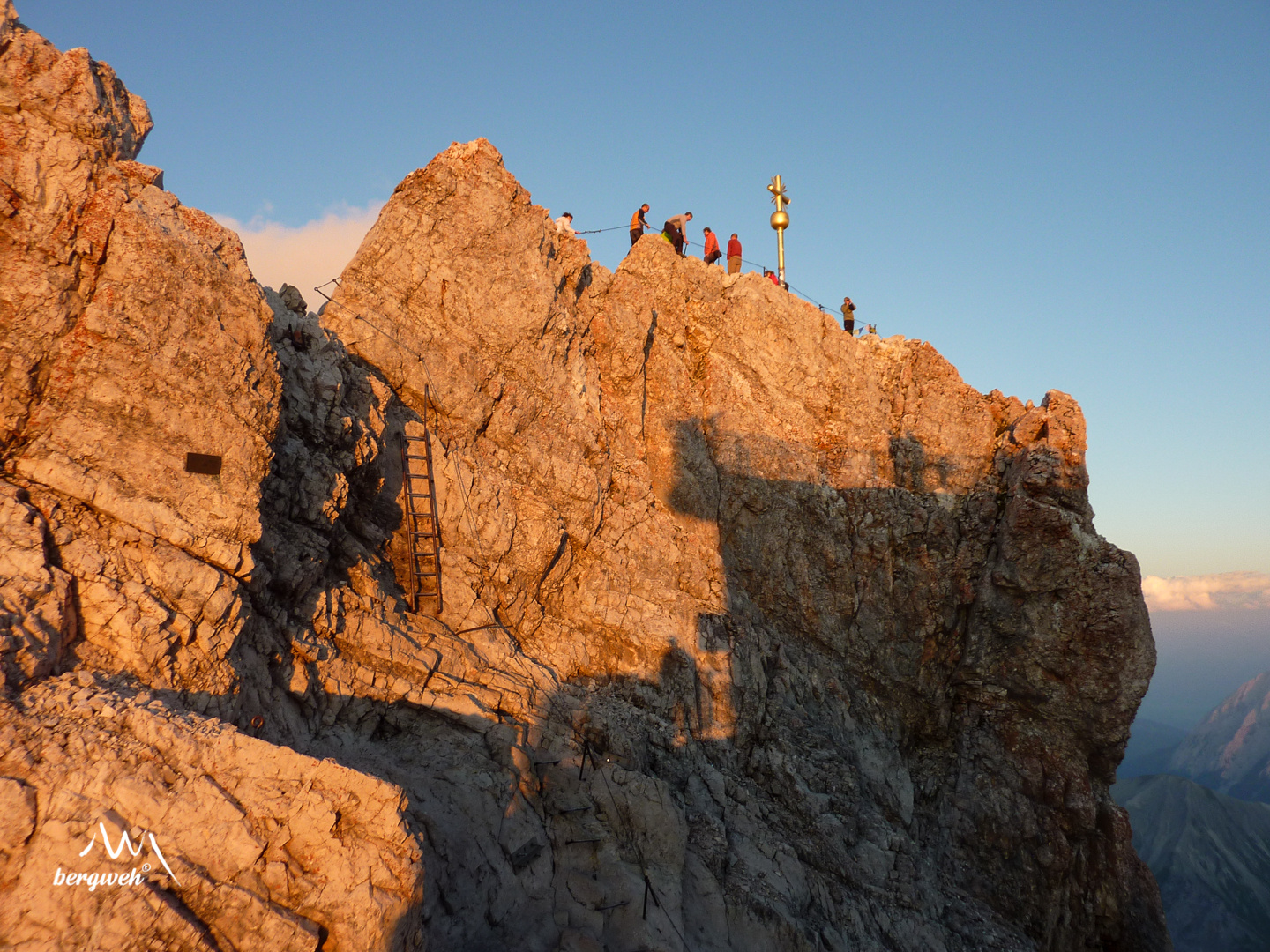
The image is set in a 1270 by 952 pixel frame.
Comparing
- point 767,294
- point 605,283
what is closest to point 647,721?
point 605,283

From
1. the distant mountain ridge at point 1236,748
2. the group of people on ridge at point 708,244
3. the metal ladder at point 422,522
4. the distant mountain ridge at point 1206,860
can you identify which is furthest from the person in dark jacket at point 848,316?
the distant mountain ridge at point 1236,748

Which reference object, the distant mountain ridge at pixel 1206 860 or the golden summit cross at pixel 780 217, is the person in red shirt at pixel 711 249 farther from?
the distant mountain ridge at pixel 1206 860

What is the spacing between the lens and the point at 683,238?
2506 cm

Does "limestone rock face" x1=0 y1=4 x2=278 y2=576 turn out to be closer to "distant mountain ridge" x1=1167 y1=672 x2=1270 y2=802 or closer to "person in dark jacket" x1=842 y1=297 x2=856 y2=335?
"person in dark jacket" x1=842 y1=297 x2=856 y2=335

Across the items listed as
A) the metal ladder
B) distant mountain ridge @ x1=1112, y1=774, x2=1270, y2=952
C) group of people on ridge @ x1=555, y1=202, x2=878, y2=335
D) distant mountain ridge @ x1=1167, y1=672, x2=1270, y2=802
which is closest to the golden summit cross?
group of people on ridge @ x1=555, y1=202, x2=878, y2=335

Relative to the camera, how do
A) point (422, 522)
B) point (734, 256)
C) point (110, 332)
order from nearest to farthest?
point (110, 332) → point (422, 522) → point (734, 256)

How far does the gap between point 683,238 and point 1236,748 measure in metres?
125

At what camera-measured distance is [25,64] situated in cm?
1163

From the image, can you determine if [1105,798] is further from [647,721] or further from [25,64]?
[25,64]

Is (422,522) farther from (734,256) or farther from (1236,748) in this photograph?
(1236,748)

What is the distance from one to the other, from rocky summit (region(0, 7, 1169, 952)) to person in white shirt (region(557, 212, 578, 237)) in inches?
9.4

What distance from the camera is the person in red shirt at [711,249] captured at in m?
25.6

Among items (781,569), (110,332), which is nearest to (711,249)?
(781,569)

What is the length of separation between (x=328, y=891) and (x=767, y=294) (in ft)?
67.2
